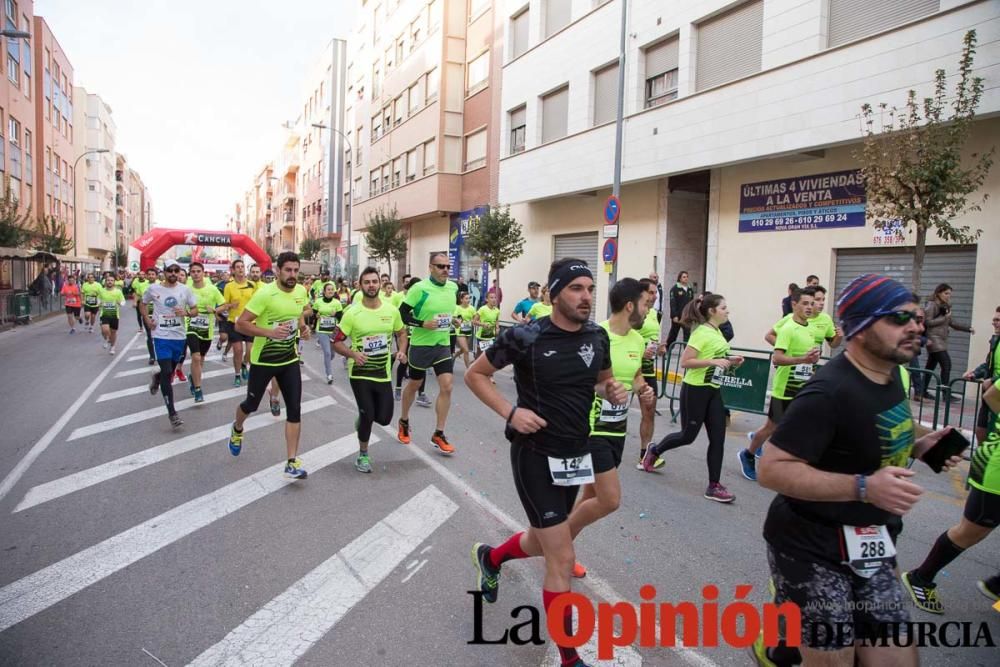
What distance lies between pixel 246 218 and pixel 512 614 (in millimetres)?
160474

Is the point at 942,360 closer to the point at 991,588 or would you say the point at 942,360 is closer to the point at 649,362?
the point at 649,362

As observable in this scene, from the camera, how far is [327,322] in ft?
41.1

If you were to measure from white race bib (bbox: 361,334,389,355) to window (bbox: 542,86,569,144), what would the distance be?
1564 cm

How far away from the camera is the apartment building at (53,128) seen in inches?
1741

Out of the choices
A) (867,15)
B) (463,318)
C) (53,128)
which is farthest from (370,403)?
(53,128)

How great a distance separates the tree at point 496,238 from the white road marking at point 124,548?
1584 centimetres

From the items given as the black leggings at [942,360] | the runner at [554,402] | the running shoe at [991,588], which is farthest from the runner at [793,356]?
the black leggings at [942,360]

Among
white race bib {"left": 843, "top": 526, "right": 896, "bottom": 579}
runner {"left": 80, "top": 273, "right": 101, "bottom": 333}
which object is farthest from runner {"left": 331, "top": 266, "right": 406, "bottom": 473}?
runner {"left": 80, "top": 273, "right": 101, "bottom": 333}

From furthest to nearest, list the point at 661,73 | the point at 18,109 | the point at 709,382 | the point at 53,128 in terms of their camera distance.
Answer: the point at 53,128 → the point at 18,109 → the point at 661,73 → the point at 709,382

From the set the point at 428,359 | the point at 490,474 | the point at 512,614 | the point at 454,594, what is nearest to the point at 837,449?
the point at 512,614

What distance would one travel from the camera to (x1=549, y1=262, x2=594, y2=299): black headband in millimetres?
3225

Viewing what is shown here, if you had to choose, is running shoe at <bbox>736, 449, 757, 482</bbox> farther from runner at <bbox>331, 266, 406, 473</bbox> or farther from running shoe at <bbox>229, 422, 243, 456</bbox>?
running shoe at <bbox>229, 422, 243, 456</bbox>

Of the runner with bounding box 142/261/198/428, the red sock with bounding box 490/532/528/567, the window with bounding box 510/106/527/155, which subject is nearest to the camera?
the red sock with bounding box 490/532/528/567

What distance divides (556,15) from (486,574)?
2113 cm
